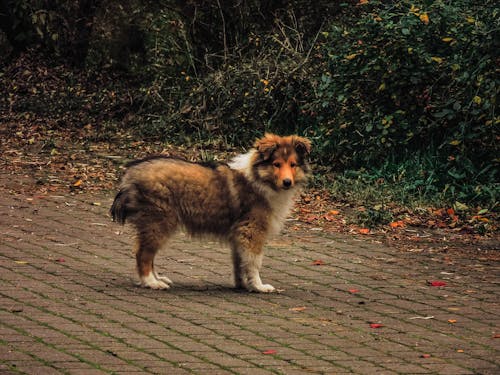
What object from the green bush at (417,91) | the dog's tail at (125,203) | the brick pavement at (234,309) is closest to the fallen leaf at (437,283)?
the brick pavement at (234,309)

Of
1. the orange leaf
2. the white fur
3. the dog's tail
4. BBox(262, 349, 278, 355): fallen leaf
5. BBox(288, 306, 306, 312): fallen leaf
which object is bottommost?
the orange leaf

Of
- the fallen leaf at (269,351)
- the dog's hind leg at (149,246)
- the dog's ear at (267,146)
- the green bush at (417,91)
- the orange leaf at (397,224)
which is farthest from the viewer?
the green bush at (417,91)

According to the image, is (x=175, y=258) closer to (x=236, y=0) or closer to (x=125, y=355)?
(x=125, y=355)

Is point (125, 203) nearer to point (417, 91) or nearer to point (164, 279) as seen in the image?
point (164, 279)

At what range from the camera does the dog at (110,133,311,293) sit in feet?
27.7

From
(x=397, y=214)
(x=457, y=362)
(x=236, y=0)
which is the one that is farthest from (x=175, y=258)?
(x=236, y=0)

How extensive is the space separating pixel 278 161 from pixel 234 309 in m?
1.44

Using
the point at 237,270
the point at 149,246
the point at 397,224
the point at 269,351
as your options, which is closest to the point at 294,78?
the point at 397,224

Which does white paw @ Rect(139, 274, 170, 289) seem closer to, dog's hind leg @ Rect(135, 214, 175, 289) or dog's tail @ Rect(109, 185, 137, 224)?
dog's hind leg @ Rect(135, 214, 175, 289)

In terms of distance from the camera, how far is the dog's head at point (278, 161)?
864 centimetres

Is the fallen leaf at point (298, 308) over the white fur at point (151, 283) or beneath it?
over

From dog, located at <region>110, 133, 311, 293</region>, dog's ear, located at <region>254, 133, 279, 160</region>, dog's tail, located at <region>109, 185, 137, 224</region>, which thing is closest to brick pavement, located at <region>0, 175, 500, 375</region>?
dog, located at <region>110, 133, 311, 293</region>

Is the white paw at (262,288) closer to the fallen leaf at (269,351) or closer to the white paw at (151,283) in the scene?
the white paw at (151,283)

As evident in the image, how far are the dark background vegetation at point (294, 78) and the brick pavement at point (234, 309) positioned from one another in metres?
2.52
